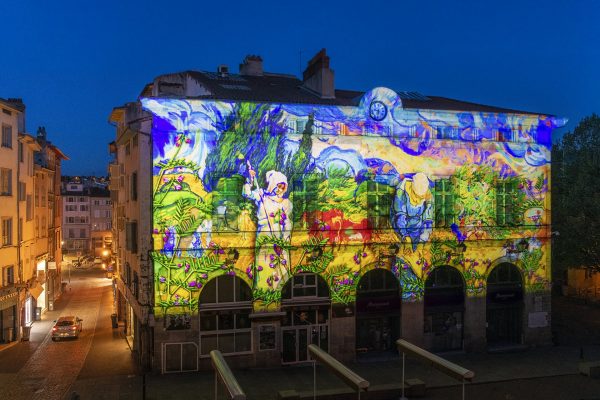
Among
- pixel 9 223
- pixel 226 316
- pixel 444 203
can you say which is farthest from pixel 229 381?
pixel 9 223

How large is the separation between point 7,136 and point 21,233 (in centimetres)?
A: 623

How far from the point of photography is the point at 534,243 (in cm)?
3002

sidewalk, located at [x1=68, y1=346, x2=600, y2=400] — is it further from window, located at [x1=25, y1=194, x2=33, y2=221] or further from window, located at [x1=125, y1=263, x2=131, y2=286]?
window, located at [x1=25, y1=194, x2=33, y2=221]

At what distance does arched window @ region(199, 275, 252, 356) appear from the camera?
82.8 feet

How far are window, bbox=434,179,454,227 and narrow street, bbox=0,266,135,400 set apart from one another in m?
16.8

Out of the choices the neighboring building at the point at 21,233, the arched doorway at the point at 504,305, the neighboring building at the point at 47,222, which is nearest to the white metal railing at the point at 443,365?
the arched doorway at the point at 504,305

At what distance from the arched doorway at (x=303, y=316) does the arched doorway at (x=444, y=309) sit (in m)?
5.51

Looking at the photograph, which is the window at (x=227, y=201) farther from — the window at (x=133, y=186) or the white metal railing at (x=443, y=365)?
the white metal railing at (x=443, y=365)

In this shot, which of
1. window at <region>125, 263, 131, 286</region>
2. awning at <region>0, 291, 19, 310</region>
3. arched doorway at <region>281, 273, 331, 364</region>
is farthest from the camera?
window at <region>125, 263, 131, 286</region>

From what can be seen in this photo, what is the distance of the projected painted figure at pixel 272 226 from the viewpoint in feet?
→ 84.8

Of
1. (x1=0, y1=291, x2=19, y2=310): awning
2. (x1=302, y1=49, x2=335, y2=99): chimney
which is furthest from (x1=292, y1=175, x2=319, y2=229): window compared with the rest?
(x1=0, y1=291, x2=19, y2=310): awning

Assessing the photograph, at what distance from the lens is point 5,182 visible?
32.7 m

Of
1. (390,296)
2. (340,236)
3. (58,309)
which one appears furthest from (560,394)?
(58,309)

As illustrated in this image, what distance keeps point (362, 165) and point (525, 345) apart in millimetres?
13243
